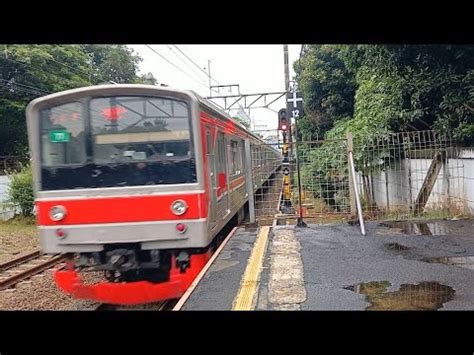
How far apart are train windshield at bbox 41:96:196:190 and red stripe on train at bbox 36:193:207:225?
0.18 m

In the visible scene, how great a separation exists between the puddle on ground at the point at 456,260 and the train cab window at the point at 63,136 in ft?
13.9

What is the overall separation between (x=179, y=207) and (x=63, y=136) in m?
1.56

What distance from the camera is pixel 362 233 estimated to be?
7.43 m

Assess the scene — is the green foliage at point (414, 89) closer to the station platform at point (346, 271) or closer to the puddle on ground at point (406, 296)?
the station platform at point (346, 271)

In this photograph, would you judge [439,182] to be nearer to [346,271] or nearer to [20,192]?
[346,271]

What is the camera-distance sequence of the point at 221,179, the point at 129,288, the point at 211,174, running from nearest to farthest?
the point at 129,288, the point at 211,174, the point at 221,179

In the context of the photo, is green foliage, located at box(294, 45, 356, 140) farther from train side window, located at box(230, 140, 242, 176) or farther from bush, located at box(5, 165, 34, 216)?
bush, located at box(5, 165, 34, 216)

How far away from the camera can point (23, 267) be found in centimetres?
867

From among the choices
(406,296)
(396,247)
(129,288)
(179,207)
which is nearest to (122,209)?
(179,207)

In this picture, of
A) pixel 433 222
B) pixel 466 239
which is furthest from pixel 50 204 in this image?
pixel 433 222

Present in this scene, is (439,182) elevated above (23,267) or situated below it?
above

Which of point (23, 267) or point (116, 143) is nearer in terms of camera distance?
point (116, 143)

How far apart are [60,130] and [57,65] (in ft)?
43.5
